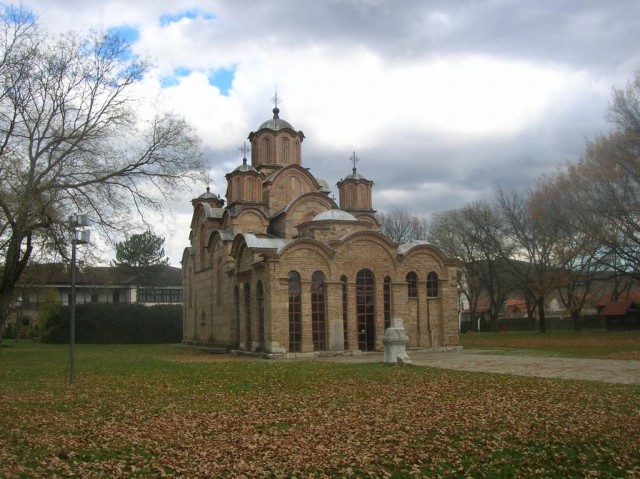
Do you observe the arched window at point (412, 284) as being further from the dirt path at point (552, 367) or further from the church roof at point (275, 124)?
the church roof at point (275, 124)

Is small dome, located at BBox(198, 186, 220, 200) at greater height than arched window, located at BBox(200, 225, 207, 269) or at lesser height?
greater

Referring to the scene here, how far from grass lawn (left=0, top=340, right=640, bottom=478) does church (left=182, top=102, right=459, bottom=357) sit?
11.2 metres

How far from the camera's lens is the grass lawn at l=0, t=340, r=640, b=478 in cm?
736

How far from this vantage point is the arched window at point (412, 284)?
29875mm

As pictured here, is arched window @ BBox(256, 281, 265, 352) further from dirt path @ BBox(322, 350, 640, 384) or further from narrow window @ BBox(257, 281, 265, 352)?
dirt path @ BBox(322, 350, 640, 384)

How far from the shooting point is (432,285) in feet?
99.8

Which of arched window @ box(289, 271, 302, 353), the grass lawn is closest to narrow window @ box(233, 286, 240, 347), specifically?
arched window @ box(289, 271, 302, 353)

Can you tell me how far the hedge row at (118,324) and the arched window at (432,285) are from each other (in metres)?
27.1

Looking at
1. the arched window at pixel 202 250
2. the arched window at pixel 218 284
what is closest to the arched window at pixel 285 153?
the arched window at pixel 202 250

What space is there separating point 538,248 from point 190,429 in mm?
37726

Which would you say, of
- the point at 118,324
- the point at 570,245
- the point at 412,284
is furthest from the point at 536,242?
the point at 118,324

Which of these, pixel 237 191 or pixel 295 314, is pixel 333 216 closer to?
pixel 295 314

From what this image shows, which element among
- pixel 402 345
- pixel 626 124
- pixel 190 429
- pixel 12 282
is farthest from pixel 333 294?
pixel 190 429

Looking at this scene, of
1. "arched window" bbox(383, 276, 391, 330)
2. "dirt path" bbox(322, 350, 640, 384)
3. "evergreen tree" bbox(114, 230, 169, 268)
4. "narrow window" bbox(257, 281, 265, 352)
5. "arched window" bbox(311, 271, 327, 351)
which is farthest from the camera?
"evergreen tree" bbox(114, 230, 169, 268)
